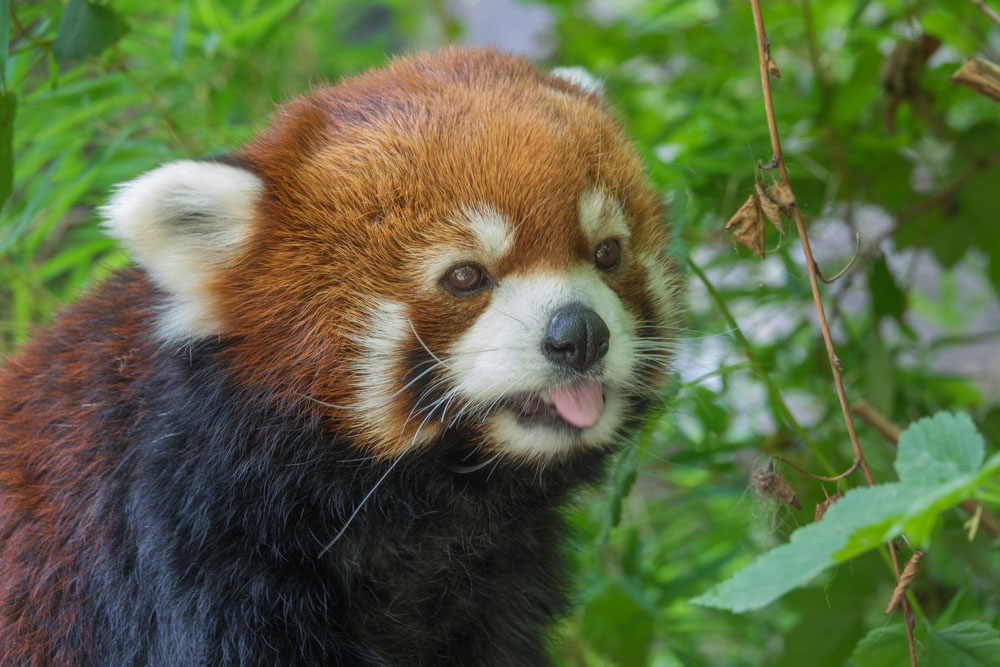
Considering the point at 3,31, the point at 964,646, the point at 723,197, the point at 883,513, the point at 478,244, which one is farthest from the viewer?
the point at 723,197

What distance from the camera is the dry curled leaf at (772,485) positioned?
5.37ft

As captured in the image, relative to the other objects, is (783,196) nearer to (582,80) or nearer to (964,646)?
(964,646)

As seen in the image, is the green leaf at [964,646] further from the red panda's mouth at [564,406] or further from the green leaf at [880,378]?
the green leaf at [880,378]

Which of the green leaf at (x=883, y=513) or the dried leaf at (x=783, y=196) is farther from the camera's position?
the dried leaf at (x=783, y=196)

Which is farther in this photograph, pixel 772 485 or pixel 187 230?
pixel 187 230

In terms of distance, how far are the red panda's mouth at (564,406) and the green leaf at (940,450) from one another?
752 millimetres

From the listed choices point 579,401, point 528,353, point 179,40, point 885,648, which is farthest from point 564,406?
point 179,40

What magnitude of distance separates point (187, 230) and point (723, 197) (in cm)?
159

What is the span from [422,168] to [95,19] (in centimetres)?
86

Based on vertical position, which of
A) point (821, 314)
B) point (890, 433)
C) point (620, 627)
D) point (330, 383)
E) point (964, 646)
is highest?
point (821, 314)

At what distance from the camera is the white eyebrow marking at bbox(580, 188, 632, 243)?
188cm

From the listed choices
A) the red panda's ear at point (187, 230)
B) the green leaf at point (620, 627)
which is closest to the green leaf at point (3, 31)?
the red panda's ear at point (187, 230)

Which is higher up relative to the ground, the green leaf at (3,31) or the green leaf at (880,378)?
the green leaf at (3,31)

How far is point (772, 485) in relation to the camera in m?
1.65
